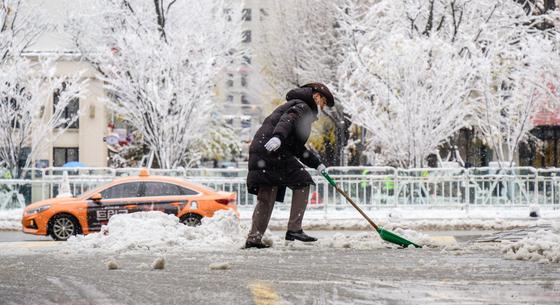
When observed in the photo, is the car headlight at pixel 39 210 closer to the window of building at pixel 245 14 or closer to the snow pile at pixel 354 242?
the snow pile at pixel 354 242

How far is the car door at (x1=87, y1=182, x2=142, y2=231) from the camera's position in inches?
689

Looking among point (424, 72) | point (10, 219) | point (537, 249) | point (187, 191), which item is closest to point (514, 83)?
point (424, 72)

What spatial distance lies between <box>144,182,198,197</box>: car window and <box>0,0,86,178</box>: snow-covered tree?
11866 millimetres

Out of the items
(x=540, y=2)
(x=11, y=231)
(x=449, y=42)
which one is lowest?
(x=11, y=231)

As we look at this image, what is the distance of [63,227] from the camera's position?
1745cm

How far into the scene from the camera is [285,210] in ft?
78.1

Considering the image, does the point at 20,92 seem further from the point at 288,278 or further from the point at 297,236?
the point at 288,278

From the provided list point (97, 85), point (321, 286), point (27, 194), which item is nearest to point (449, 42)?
point (27, 194)

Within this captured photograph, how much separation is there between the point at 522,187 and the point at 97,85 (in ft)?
89.2

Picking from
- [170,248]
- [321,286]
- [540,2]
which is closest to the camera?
[321,286]

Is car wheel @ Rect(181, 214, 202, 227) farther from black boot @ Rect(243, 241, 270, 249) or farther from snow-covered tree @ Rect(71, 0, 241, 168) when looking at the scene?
snow-covered tree @ Rect(71, 0, 241, 168)

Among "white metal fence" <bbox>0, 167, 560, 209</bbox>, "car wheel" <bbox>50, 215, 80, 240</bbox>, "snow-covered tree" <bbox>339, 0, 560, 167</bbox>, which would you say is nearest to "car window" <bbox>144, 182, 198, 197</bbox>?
"car wheel" <bbox>50, 215, 80, 240</bbox>

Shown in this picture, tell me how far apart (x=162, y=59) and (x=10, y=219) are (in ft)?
33.7

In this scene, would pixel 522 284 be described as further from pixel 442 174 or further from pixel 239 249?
pixel 442 174
